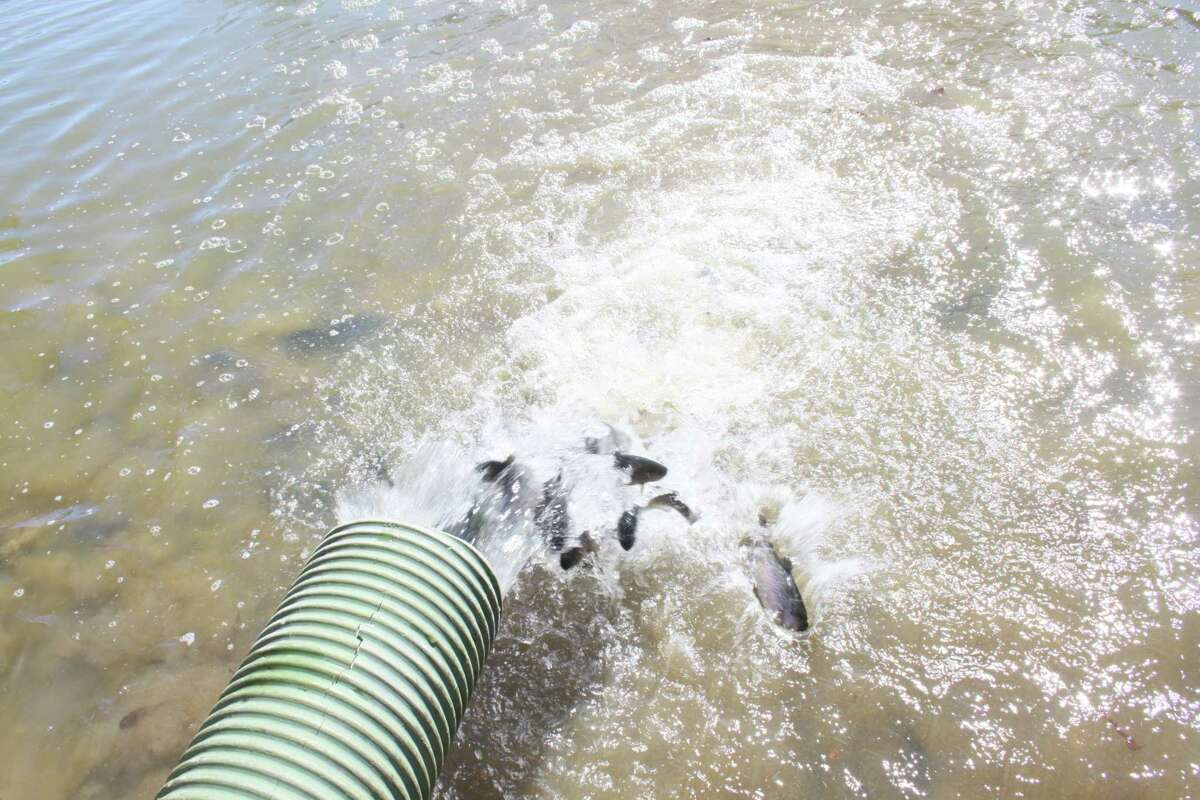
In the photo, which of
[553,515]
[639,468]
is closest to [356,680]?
[553,515]

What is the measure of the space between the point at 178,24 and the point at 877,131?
8.40 m

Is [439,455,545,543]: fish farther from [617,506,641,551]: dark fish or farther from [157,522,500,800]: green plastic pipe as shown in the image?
[157,522,500,800]: green plastic pipe

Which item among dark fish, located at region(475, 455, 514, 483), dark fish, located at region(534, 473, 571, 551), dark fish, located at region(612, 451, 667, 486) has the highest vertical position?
dark fish, located at region(475, 455, 514, 483)

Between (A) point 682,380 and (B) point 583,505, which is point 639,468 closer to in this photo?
(B) point 583,505

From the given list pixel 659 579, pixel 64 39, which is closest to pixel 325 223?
pixel 659 579

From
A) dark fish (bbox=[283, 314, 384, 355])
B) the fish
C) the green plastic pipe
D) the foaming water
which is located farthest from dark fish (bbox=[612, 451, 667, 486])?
dark fish (bbox=[283, 314, 384, 355])

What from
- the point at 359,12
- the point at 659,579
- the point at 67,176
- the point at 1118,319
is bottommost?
the point at 659,579

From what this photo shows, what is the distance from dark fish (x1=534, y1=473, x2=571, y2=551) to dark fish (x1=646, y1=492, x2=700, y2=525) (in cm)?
41

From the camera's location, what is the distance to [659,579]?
307 cm

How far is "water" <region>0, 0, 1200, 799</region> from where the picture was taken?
2623 millimetres

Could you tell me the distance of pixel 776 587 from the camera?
2.96 meters

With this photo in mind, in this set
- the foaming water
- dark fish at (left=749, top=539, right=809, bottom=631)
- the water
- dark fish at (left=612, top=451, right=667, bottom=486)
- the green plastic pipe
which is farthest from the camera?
dark fish at (left=612, top=451, right=667, bottom=486)

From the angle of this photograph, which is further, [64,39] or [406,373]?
[64,39]

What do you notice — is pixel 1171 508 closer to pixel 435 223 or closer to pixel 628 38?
pixel 435 223
